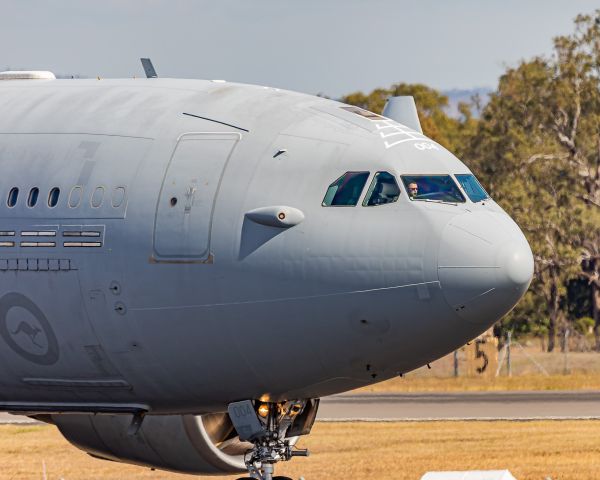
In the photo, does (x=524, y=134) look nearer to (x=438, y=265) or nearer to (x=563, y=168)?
(x=563, y=168)

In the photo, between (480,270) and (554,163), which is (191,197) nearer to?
(480,270)

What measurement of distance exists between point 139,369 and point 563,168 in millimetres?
66608

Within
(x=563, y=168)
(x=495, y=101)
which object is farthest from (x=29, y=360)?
(x=495, y=101)

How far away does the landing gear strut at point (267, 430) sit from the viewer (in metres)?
18.5

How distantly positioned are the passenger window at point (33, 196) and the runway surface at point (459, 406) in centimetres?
2489

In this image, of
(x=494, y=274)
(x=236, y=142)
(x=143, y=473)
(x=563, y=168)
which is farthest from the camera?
(x=563, y=168)

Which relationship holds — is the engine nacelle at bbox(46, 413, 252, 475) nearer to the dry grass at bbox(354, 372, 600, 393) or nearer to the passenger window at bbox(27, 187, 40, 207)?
the passenger window at bbox(27, 187, 40, 207)

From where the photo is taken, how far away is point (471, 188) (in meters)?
18.1

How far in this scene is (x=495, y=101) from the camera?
90250mm

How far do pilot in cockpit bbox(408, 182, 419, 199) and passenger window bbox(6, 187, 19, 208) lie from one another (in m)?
5.13

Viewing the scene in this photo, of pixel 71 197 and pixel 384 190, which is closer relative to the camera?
pixel 384 190

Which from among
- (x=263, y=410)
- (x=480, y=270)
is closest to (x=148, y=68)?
(x=263, y=410)

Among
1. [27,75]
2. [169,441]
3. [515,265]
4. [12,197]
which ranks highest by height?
[27,75]

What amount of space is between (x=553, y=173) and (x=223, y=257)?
221 ft
